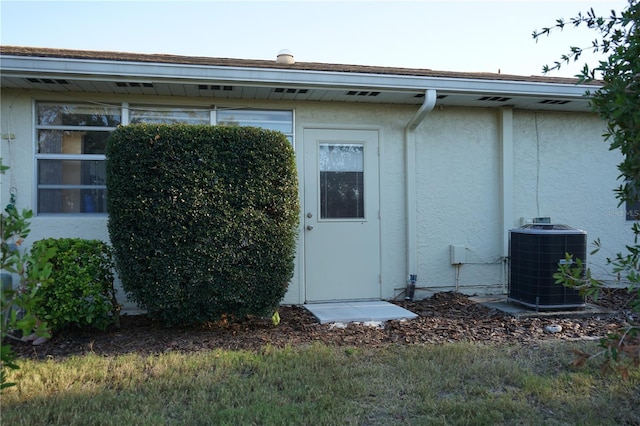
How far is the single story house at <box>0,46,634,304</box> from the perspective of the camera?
5988 millimetres

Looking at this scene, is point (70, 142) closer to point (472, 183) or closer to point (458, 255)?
point (458, 255)

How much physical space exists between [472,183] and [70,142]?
5569mm

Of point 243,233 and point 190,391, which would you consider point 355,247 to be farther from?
point 190,391

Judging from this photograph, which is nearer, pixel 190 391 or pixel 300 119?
pixel 190 391

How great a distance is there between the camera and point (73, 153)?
6172mm

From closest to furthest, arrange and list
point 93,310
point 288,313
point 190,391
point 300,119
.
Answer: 1. point 190,391
2. point 93,310
3. point 288,313
4. point 300,119

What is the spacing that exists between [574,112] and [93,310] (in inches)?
285

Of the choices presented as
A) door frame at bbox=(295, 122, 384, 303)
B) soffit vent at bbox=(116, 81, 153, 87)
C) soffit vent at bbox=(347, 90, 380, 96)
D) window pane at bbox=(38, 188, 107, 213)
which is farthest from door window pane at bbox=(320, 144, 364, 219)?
window pane at bbox=(38, 188, 107, 213)

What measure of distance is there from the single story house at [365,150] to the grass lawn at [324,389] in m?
2.47

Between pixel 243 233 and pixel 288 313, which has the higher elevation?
pixel 243 233

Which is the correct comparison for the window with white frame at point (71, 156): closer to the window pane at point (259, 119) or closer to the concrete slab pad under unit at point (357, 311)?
the window pane at point (259, 119)

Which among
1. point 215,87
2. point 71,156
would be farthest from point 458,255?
point 71,156

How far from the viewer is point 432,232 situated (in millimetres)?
7172

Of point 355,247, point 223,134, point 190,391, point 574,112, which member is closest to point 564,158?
point 574,112
